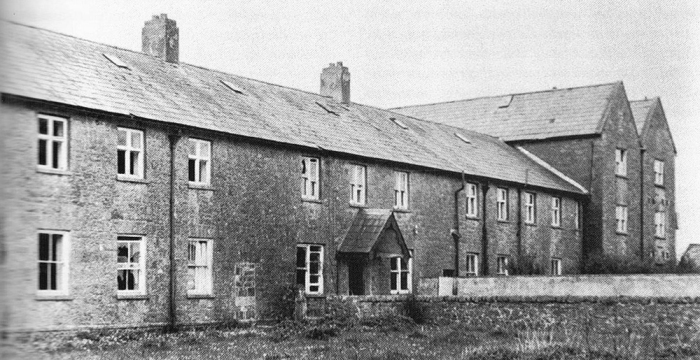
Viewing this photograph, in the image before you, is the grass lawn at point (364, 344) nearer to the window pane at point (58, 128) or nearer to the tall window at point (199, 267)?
the tall window at point (199, 267)

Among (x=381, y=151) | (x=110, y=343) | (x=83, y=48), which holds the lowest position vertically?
(x=110, y=343)

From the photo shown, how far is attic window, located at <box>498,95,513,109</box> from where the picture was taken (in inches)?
2216

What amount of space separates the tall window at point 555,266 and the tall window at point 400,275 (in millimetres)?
12418

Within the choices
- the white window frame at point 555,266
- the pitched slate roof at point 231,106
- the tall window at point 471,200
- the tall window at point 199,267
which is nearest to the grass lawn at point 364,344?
the tall window at point 199,267

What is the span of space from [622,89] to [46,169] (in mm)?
38982

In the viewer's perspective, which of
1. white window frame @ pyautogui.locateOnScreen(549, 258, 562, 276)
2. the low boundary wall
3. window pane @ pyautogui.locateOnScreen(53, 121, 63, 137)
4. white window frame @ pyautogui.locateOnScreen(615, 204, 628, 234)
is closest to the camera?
window pane @ pyautogui.locateOnScreen(53, 121, 63, 137)

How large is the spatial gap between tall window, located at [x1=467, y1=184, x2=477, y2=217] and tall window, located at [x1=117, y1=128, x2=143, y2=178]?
18529mm

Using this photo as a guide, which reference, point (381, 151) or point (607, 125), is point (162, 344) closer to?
point (381, 151)

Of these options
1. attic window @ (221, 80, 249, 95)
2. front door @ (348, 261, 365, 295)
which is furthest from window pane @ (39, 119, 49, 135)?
front door @ (348, 261, 365, 295)

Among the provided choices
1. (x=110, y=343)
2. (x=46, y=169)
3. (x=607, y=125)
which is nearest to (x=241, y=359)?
(x=110, y=343)

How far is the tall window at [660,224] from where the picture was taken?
55.5 metres

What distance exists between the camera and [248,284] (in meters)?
28.5

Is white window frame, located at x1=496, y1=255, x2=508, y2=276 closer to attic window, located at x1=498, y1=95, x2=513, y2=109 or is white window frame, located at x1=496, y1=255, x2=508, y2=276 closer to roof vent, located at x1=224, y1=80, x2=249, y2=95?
roof vent, located at x1=224, y1=80, x2=249, y2=95

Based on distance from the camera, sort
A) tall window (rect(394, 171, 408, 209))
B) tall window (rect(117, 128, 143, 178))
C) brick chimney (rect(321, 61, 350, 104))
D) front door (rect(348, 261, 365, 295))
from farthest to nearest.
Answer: brick chimney (rect(321, 61, 350, 104)) < tall window (rect(394, 171, 408, 209)) < front door (rect(348, 261, 365, 295)) < tall window (rect(117, 128, 143, 178))
